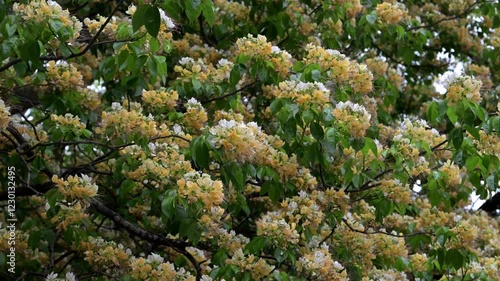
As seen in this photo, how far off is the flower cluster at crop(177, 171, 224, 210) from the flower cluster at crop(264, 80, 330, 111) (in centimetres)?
56

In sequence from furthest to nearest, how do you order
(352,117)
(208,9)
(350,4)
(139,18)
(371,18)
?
(371,18) < (350,4) < (352,117) < (208,9) < (139,18)

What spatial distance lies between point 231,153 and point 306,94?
498 mm

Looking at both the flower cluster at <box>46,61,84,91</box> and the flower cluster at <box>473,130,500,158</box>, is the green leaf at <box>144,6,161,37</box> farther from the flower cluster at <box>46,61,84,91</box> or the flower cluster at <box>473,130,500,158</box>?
the flower cluster at <box>473,130,500,158</box>

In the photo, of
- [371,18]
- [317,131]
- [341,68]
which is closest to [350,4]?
[371,18]

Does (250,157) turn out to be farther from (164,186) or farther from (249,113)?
(249,113)

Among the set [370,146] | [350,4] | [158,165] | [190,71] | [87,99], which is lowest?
[158,165]

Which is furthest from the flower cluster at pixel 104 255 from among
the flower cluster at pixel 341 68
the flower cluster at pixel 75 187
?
the flower cluster at pixel 341 68

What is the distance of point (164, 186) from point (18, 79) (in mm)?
1356

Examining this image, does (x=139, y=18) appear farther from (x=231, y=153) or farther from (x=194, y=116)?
(x=194, y=116)

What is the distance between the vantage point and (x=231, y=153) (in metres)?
3.12

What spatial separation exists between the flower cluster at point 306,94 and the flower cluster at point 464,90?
67cm

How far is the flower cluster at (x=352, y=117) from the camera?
349 cm

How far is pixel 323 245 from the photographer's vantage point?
3918 millimetres

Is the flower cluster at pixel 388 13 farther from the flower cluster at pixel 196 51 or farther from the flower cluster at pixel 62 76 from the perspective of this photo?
the flower cluster at pixel 62 76
